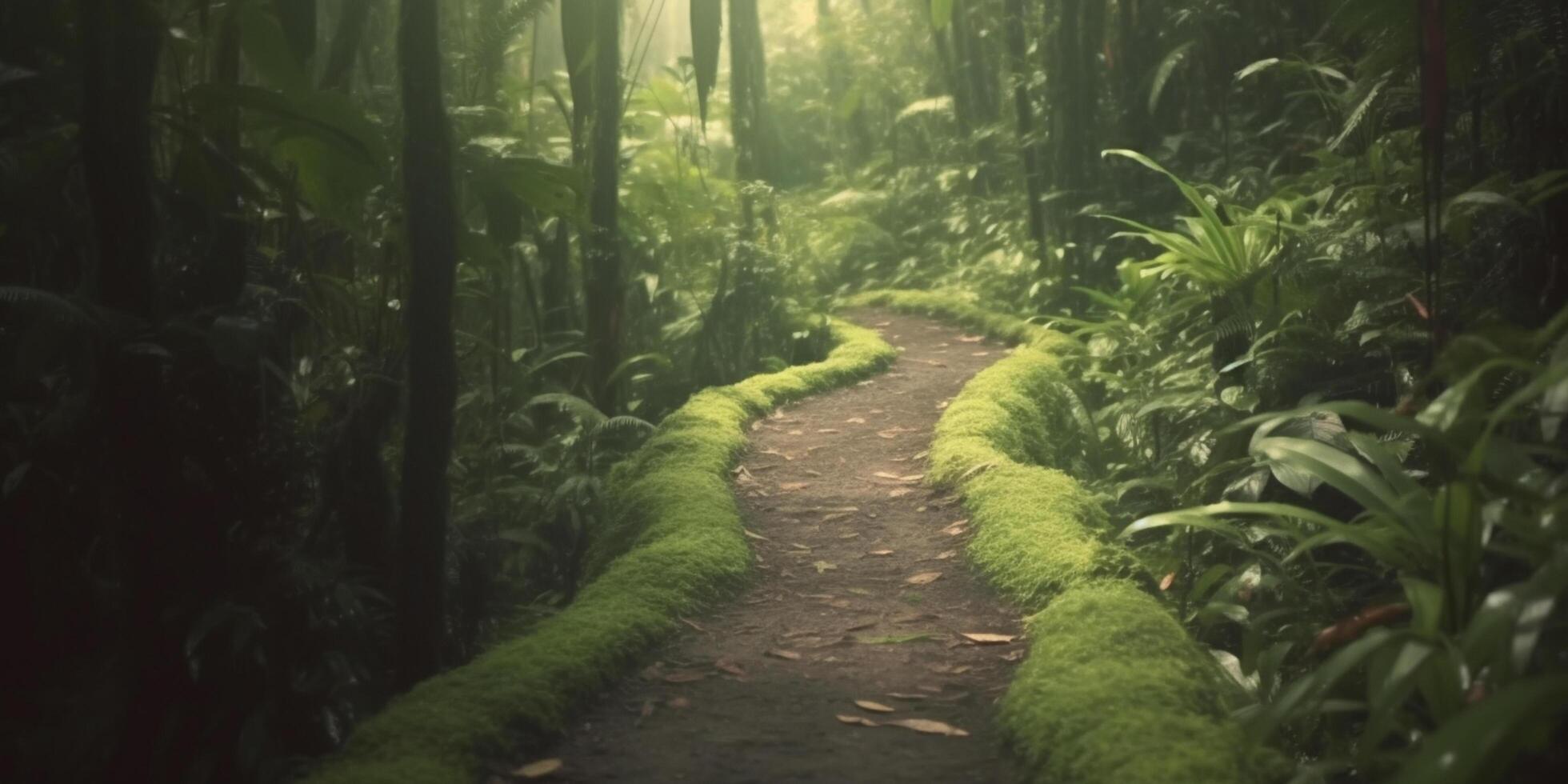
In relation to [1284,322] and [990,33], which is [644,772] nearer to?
[1284,322]

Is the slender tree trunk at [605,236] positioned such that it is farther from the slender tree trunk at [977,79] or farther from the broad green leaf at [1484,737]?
the slender tree trunk at [977,79]

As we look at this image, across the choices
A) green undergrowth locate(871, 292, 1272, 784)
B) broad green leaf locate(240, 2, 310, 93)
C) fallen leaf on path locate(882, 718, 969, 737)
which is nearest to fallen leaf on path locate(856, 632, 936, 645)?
green undergrowth locate(871, 292, 1272, 784)

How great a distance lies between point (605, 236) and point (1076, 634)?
4.69m

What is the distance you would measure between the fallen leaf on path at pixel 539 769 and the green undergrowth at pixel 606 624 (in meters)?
0.10

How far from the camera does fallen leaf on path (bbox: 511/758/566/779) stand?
3.13 metres

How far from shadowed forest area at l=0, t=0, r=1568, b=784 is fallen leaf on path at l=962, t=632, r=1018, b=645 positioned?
4 centimetres

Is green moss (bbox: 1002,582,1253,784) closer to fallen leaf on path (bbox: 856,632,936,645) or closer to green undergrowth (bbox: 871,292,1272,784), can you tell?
green undergrowth (bbox: 871,292,1272,784)

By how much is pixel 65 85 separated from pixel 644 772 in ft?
12.1

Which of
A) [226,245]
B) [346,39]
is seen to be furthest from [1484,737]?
[346,39]

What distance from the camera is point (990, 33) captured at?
14898mm

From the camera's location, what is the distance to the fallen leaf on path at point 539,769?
3133 millimetres

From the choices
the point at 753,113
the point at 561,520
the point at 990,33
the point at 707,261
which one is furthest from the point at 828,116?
the point at 561,520

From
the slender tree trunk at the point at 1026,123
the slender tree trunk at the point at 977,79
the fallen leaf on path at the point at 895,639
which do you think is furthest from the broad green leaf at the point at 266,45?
the slender tree trunk at the point at 977,79

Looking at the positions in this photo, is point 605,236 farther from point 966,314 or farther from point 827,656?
point 966,314
